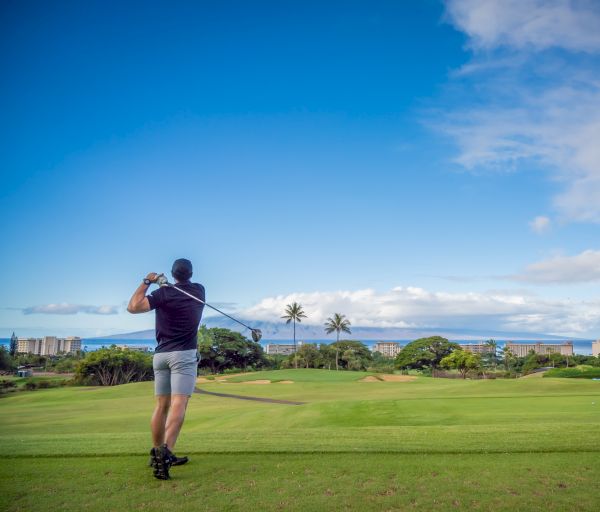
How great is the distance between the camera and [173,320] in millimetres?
6227

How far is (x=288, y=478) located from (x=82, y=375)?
77.6 m

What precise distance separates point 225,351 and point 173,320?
9796cm

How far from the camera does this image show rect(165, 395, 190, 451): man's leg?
5859mm

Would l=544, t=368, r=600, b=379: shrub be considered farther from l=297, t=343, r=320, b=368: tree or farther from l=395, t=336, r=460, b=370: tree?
l=297, t=343, r=320, b=368: tree

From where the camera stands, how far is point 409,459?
6.61 metres

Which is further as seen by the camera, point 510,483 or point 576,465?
point 576,465

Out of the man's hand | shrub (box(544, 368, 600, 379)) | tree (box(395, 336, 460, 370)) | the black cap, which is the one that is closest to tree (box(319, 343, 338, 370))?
tree (box(395, 336, 460, 370))

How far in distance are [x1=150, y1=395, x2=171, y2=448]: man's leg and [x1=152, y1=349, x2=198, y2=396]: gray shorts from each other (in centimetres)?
10

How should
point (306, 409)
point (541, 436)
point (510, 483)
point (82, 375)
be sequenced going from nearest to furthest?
point (510, 483) → point (541, 436) → point (306, 409) → point (82, 375)

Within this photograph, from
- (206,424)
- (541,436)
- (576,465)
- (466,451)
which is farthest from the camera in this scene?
(206,424)

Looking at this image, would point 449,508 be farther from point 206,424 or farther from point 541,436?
point 206,424

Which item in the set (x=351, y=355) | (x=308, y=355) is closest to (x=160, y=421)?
(x=351, y=355)

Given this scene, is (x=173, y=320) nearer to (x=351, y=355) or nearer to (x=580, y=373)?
(x=580, y=373)

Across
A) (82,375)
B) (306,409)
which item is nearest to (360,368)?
(82,375)
